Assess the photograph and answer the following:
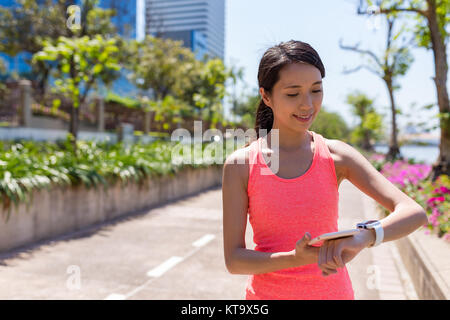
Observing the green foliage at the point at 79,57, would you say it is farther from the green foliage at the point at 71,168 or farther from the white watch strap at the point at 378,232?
the white watch strap at the point at 378,232

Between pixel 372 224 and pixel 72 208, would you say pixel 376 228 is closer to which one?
pixel 372 224

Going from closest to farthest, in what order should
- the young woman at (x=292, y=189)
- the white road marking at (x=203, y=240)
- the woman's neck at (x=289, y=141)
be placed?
the young woman at (x=292, y=189), the woman's neck at (x=289, y=141), the white road marking at (x=203, y=240)

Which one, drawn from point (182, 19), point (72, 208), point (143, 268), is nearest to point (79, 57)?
point (72, 208)

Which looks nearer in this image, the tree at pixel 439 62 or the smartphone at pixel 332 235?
the smartphone at pixel 332 235

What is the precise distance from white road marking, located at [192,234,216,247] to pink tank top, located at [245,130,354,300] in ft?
17.8

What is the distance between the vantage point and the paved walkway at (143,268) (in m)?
4.60

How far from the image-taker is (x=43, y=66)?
A: 3434 cm

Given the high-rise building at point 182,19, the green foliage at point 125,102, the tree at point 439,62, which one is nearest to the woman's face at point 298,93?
the tree at point 439,62

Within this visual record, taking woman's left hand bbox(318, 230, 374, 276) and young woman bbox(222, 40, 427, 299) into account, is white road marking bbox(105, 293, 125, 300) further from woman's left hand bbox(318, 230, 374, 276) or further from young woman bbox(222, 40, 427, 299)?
woman's left hand bbox(318, 230, 374, 276)

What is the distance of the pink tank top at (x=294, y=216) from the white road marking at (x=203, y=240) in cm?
542

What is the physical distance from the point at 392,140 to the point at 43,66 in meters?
27.2

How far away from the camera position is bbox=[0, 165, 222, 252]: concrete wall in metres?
6.19

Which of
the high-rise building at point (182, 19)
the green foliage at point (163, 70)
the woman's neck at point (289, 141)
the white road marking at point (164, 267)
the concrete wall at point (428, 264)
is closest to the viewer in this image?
the woman's neck at point (289, 141)
